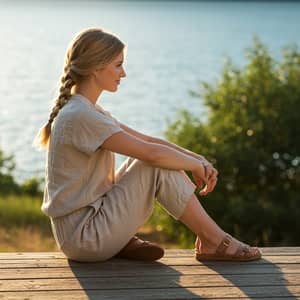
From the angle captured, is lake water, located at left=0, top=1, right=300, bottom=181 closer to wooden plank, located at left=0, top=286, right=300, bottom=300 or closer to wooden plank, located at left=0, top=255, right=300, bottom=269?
wooden plank, located at left=0, top=255, right=300, bottom=269

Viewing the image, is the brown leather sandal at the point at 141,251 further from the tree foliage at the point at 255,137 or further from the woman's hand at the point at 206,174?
the tree foliage at the point at 255,137

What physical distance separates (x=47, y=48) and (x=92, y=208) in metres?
26.3

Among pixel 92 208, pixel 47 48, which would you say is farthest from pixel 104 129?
pixel 47 48

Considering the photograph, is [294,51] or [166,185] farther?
[294,51]

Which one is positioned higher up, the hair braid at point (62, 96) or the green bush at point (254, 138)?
the hair braid at point (62, 96)

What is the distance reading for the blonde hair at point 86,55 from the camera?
10.9ft

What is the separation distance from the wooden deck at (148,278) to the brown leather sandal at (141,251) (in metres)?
0.03

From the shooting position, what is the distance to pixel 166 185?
3416mm

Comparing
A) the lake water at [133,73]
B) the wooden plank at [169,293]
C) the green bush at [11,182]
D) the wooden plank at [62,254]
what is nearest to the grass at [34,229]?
the green bush at [11,182]

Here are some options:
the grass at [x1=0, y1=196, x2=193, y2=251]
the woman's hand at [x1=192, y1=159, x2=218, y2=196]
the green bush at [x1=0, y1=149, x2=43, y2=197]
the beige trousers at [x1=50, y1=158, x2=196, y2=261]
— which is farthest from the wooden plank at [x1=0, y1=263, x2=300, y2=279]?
the green bush at [x1=0, y1=149, x2=43, y2=197]

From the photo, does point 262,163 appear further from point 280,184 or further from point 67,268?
point 67,268

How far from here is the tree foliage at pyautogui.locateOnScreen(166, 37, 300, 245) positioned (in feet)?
27.4

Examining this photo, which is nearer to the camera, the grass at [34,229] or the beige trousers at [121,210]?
the beige trousers at [121,210]

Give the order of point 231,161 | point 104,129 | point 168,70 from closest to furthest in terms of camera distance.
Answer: point 104,129 → point 231,161 → point 168,70
